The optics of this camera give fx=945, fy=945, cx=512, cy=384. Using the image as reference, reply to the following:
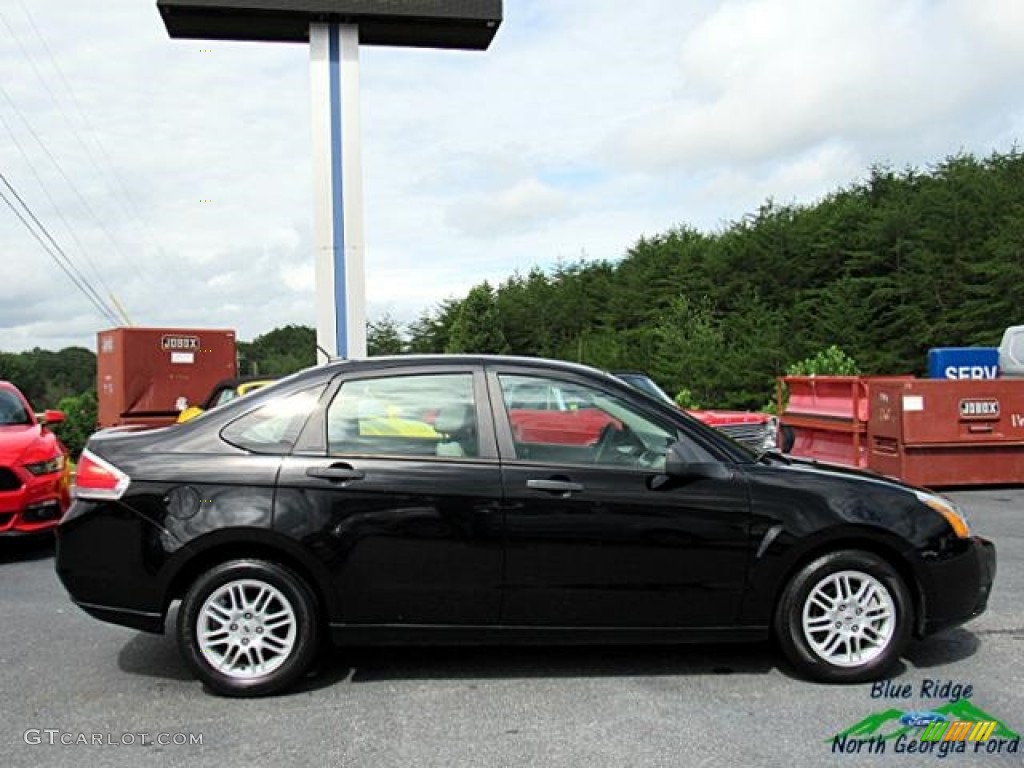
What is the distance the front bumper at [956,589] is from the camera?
184 inches

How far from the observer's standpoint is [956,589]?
185 inches

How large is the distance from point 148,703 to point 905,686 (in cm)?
364

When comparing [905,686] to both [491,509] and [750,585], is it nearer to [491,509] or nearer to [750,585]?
[750,585]

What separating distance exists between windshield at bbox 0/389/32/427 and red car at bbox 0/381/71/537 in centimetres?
3

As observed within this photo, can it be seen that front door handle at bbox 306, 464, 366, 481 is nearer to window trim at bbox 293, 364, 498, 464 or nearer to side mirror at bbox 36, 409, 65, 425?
window trim at bbox 293, 364, 498, 464

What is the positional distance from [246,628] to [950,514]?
3535mm

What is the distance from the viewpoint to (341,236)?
1645 cm

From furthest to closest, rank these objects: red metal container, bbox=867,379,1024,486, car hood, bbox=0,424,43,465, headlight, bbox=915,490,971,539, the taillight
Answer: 1. red metal container, bbox=867,379,1024,486
2. car hood, bbox=0,424,43,465
3. headlight, bbox=915,490,971,539
4. the taillight

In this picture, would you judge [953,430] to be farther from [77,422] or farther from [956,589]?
[77,422]

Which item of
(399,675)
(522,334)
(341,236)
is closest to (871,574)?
(399,675)

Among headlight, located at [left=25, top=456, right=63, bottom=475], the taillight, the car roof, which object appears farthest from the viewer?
headlight, located at [left=25, top=456, right=63, bottom=475]

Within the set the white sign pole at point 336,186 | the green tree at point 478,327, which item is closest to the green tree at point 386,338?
the green tree at point 478,327

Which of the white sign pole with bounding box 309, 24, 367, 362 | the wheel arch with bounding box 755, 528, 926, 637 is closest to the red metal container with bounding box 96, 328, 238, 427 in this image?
the white sign pole with bounding box 309, 24, 367, 362

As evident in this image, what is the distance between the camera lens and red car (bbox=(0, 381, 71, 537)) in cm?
771
